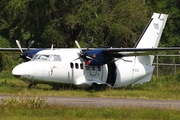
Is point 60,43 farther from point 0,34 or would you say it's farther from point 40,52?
point 40,52

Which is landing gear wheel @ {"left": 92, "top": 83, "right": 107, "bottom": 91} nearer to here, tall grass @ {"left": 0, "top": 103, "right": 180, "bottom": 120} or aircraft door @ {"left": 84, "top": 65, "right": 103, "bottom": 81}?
aircraft door @ {"left": 84, "top": 65, "right": 103, "bottom": 81}

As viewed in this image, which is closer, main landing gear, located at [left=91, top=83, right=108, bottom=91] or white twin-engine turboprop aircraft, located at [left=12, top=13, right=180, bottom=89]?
white twin-engine turboprop aircraft, located at [left=12, top=13, right=180, bottom=89]

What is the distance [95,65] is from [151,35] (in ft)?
18.0

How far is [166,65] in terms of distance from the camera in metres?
45.8

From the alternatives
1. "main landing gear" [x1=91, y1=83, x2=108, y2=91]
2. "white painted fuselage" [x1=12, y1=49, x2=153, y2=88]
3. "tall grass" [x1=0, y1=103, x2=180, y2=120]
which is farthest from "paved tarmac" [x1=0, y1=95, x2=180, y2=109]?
"main landing gear" [x1=91, y1=83, x2=108, y2=91]

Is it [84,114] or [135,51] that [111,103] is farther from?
[135,51]

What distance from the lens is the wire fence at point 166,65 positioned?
1795 inches

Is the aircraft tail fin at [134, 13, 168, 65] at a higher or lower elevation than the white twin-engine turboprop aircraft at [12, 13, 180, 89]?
higher

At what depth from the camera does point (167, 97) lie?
27781 millimetres

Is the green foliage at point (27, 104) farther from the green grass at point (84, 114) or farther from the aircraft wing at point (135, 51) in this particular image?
the aircraft wing at point (135, 51)

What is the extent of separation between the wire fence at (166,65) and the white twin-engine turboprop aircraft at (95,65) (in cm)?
944

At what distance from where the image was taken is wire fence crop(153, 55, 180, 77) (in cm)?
4559

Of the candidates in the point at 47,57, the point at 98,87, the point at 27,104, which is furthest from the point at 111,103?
the point at 98,87

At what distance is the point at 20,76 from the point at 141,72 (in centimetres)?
924
